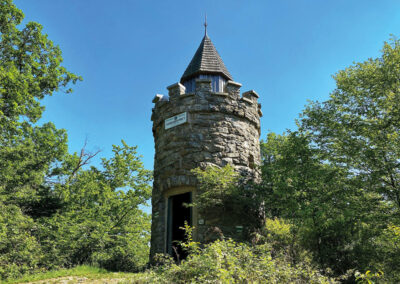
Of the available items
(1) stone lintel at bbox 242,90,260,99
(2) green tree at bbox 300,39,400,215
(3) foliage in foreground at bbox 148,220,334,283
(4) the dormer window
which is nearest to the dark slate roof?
(4) the dormer window

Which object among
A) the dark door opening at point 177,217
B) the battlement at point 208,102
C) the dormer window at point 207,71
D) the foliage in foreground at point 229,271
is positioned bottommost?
the foliage in foreground at point 229,271

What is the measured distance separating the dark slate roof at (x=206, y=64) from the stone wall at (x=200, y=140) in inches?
67.1

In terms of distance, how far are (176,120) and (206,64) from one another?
3.10 meters

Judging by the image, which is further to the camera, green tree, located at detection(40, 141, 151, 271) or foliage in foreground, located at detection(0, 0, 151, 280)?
green tree, located at detection(40, 141, 151, 271)

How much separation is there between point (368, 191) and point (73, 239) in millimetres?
12505

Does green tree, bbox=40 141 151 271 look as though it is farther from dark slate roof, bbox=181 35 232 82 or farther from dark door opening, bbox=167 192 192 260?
dark slate roof, bbox=181 35 232 82

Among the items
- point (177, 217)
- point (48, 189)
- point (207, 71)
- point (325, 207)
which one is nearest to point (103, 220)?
point (48, 189)

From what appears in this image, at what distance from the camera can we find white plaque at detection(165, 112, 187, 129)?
803 centimetres

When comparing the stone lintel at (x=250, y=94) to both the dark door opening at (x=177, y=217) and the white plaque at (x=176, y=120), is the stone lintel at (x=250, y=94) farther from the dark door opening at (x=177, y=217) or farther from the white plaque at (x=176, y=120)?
the dark door opening at (x=177, y=217)

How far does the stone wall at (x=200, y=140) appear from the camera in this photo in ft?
25.0

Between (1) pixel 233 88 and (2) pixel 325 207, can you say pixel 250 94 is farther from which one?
(2) pixel 325 207

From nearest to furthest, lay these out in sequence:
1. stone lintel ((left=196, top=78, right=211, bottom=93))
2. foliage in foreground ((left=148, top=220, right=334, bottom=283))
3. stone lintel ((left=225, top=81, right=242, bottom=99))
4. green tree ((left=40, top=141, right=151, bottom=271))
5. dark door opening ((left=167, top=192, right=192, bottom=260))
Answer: foliage in foreground ((left=148, top=220, right=334, bottom=283)), dark door opening ((left=167, top=192, right=192, bottom=260)), stone lintel ((left=196, top=78, right=211, bottom=93)), stone lintel ((left=225, top=81, right=242, bottom=99)), green tree ((left=40, top=141, right=151, bottom=271))

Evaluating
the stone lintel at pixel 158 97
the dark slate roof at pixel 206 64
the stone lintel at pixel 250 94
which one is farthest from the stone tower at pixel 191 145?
the dark slate roof at pixel 206 64

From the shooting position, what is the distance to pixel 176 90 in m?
8.58
